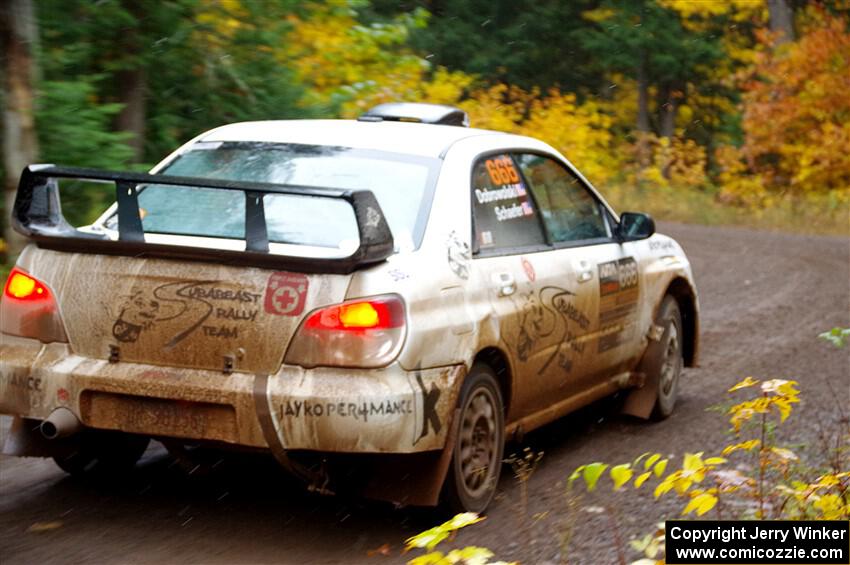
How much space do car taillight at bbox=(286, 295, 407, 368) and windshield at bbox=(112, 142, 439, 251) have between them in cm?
30

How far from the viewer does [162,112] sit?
41.5 ft

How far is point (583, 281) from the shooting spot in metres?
6.91

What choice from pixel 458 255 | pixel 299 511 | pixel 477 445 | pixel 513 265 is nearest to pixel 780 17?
pixel 513 265

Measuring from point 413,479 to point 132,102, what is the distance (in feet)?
25.2

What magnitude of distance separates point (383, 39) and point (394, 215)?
10.9 metres

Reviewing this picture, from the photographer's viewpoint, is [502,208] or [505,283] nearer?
[505,283]

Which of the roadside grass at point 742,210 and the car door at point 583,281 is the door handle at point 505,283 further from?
the roadside grass at point 742,210

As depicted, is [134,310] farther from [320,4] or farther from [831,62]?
[831,62]

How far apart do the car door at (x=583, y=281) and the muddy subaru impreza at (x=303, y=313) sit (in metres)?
0.06

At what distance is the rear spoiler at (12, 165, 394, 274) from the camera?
5.11 meters

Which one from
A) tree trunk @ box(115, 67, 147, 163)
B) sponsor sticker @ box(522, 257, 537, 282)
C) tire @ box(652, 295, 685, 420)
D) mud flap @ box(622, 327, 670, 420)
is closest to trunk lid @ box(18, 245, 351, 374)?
sponsor sticker @ box(522, 257, 537, 282)

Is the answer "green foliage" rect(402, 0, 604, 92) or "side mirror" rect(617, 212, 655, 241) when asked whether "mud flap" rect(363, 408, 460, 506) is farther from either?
"green foliage" rect(402, 0, 604, 92)

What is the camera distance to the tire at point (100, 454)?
5.95 m

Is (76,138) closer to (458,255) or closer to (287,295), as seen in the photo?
(458,255)
